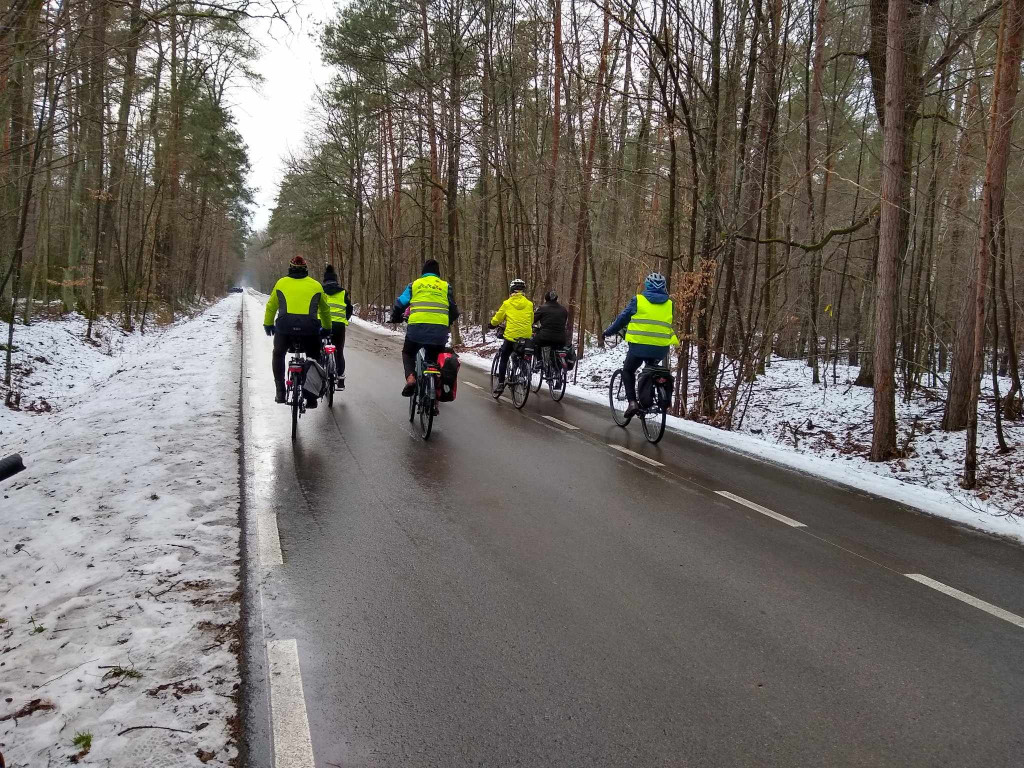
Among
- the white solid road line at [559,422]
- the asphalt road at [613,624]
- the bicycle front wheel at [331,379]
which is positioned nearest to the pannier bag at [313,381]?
the bicycle front wheel at [331,379]

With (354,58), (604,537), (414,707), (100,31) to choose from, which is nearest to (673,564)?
(604,537)

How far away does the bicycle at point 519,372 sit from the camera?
37.5 ft

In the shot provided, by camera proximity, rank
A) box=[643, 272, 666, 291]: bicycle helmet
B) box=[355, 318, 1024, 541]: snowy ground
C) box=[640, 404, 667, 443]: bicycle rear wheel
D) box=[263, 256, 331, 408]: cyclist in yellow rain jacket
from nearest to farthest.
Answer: box=[355, 318, 1024, 541]: snowy ground → box=[263, 256, 331, 408]: cyclist in yellow rain jacket → box=[640, 404, 667, 443]: bicycle rear wheel → box=[643, 272, 666, 291]: bicycle helmet

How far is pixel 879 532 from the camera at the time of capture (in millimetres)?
5566

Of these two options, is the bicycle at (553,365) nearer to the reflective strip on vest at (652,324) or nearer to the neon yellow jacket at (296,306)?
the reflective strip on vest at (652,324)

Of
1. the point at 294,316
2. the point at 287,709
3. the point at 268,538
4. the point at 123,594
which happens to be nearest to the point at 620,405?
the point at 294,316

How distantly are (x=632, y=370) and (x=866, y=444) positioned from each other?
4669 millimetres

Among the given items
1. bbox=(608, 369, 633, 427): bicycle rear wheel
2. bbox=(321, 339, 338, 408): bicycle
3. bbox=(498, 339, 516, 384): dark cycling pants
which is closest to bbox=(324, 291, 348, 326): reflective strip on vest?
bbox=(321, 339, 338, 408): bicycle

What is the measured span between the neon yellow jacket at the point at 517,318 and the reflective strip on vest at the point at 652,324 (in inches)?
120

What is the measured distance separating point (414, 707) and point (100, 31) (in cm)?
1150

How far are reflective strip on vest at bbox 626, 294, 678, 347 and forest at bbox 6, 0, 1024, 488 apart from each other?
256 cm

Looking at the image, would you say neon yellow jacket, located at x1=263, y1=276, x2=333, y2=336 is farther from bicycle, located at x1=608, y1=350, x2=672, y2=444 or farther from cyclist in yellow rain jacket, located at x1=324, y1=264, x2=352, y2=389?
bicycle, located at x1=608, y1=350, x2=672, y2=444

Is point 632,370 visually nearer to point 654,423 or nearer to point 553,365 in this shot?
point 654,423

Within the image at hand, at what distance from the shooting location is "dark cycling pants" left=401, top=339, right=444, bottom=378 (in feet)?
29.0
